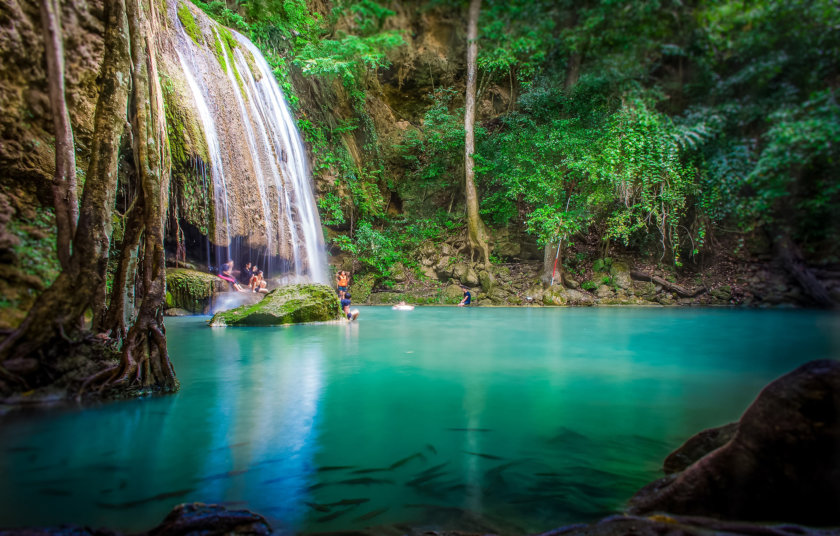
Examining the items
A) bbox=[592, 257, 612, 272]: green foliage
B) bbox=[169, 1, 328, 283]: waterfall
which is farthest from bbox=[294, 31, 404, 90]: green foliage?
bbox=[169, 1, 328, 283]: waterfall

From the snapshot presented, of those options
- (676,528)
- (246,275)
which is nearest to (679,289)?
(676,528)

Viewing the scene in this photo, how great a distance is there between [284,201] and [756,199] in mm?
12085

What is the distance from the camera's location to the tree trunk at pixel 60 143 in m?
2.44

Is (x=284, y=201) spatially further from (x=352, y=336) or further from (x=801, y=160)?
(x=801, y=160)

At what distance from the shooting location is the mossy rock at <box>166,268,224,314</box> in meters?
10.8

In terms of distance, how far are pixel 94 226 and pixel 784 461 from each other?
3.87 m

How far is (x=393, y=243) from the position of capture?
17.0 metres

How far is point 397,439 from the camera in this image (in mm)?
2305

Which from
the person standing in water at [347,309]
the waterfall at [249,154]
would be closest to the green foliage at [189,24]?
the waterfall at [249,154]

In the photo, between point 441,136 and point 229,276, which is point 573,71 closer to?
point 441,136

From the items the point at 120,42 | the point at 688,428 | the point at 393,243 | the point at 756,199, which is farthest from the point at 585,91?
the point at 393,243

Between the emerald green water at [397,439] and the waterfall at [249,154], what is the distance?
25.1 ft

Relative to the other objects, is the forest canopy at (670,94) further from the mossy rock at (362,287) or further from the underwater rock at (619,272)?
the mossy rock at (362,287)

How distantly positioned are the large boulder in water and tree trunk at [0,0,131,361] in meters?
5.54
